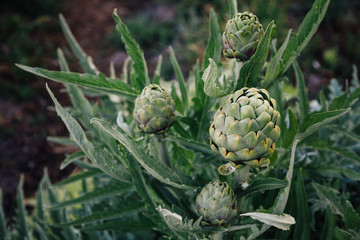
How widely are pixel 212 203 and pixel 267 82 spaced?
0.72ft

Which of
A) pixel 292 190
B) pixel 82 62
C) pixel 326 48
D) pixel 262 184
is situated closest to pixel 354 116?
pixel 292 190

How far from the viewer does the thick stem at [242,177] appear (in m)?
0.58

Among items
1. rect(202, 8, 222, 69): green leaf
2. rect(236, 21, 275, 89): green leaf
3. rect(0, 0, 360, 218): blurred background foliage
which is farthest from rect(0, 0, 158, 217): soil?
rect(236, 21, 275, 89): green leaf

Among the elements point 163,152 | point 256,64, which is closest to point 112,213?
point 163,152

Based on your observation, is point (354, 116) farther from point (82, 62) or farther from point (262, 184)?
point (82, 62)

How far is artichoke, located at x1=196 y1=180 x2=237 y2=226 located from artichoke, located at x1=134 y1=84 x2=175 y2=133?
0.11 meters

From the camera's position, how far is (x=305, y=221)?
70cm

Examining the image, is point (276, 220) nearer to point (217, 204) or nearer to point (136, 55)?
point (217, 204)

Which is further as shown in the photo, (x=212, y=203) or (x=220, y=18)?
(x=220, y=18)

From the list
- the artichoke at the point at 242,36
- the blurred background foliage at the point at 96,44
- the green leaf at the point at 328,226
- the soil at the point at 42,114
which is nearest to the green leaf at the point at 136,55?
the artichoke at the point at 242,36

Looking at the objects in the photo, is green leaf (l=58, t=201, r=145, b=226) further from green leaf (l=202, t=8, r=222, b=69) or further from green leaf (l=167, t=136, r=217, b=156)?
green leaf (l=202, t=8, r=222, b=69)

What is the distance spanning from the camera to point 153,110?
572mm

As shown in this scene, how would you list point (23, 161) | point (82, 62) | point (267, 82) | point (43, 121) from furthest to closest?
point (43, 121), point (23, 161), point (82, 62), point (267, 82)

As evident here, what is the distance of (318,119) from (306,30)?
0.15m
